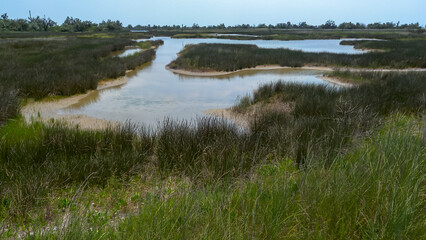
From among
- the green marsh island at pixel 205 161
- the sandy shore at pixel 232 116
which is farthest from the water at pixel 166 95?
the sandy shore at pixel 232 116

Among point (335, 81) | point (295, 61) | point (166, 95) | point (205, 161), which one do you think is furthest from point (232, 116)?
point (295, 61)

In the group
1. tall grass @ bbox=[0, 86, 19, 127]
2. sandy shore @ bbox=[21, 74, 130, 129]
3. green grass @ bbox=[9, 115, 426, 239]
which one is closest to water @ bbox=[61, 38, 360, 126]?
sandy shore @ bbox=[21, 74, 130, 129]

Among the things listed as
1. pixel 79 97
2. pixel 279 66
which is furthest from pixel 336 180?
pixel 279 66

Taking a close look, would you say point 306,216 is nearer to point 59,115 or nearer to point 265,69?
point 59,115

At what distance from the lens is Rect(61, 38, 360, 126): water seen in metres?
12.0

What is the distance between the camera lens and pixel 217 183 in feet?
12.6

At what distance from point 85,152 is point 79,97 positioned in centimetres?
855

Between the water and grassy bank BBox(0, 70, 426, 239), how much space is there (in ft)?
12.8

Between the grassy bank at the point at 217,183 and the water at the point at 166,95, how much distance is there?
3909mm

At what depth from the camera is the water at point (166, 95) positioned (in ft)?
39.4

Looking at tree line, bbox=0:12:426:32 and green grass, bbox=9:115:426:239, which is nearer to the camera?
green grass, bbox=9:115:426:239

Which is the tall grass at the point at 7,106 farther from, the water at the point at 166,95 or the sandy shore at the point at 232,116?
the sandy shore at the point at 232,116

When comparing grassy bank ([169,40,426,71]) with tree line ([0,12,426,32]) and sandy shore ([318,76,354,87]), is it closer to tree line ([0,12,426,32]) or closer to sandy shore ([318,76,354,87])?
sandy shore ([318,76,354,87])

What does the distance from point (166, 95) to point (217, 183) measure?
11979 millimetres
